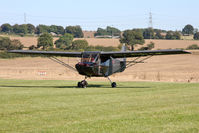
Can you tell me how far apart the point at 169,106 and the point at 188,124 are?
12.9ft

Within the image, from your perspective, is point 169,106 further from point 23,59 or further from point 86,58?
point 23,59

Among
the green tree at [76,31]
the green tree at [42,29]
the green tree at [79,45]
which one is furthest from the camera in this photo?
the green tree at [42,29]

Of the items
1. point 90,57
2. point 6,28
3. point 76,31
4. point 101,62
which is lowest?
point 101,62

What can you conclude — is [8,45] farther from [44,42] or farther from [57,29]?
[57,29]

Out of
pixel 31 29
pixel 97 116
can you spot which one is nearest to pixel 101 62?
pixel 97 116

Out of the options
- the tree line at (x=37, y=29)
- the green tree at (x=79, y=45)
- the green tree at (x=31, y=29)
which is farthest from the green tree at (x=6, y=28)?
the green tree at (x=79, y=45)

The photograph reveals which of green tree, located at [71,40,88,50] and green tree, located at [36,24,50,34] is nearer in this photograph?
green tree, located at [71,40,88,50]

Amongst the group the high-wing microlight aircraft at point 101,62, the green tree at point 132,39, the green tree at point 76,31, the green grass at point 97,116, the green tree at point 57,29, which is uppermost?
the green tree at point 57,29

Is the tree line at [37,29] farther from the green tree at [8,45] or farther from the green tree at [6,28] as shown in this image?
the green tree at [8,45]

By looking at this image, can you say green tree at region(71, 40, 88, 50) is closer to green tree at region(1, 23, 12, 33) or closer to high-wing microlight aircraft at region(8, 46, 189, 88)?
high-wing microlight aircraft at region(8, 46, 189, 88)

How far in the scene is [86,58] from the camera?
26469 mm

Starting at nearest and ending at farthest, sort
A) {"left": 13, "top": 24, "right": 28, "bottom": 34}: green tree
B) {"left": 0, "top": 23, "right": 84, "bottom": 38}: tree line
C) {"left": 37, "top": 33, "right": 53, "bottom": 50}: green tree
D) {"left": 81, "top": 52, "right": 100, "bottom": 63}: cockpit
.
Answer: {"left": 81, "top": 52, "right": 100, "bottom": 63}: cockpit < {"left": 37, "top": 33, "right": 53, "bottom": 50}: green tree < {"left": 0, "top": 23, "right": 84, "bottom": 38}: tree line < {"left": 13, "top": 24, "right": 28, "bottom": 34}: green tree

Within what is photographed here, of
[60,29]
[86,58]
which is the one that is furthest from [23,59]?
[60,29]

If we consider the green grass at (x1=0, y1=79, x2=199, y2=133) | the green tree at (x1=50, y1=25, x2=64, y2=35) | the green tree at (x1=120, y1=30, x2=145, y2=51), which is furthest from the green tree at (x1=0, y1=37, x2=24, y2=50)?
the green tree at (x1=50, y1=25, x2=64, y2=35)
